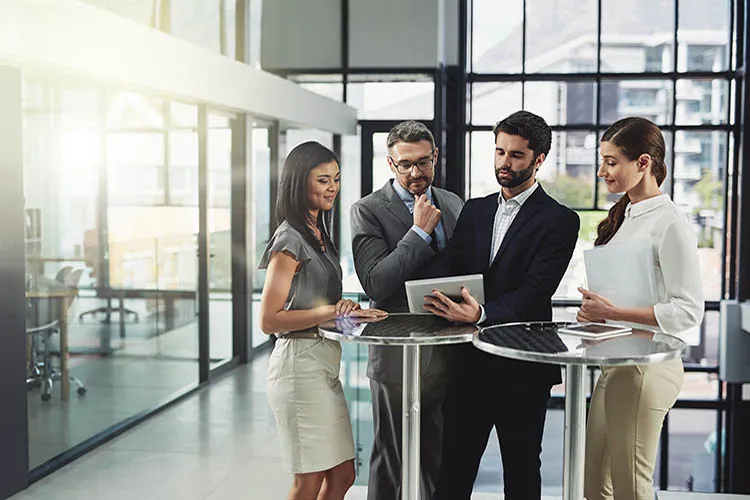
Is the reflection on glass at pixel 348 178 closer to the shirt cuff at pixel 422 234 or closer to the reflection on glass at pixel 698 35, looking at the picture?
the reflection on glass at pixel 698 35

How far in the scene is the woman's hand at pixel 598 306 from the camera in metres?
2.59

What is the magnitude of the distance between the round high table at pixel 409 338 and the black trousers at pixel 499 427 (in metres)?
0.13

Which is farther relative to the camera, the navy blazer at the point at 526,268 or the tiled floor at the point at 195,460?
the tiled floor at the point at 195,460

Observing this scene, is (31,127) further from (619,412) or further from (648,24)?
(648,24)

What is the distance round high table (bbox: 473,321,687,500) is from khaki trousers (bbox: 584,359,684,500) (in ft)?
0.57

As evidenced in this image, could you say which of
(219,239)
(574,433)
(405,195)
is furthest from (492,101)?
(574,433)

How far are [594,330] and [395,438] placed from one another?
94 centimetres

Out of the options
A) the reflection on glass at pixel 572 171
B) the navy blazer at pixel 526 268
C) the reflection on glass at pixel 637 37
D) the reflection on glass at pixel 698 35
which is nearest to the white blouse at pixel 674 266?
the navy blazer at pixel 526 268

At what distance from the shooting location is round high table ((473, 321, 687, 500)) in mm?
2090

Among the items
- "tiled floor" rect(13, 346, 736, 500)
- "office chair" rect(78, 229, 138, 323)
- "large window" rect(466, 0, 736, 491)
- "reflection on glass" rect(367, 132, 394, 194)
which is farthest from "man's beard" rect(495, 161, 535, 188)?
"large window" rect(466, 0, 736, 491)

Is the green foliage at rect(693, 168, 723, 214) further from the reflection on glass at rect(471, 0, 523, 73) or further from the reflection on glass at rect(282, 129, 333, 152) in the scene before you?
the reflection on glass at rect(282, 129, 333, 152)

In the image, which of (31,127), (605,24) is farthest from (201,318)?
(605,24)

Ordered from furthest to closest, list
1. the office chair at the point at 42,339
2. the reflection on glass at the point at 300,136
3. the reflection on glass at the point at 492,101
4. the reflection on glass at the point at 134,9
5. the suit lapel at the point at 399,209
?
the reflection on glass at the point at 492,101 < the reflection on glass at the point at 300,136 < the reflection on glass at the point at 134,9 < the office chair at the point at 42,339 < the suit lapel at the point at 399,209

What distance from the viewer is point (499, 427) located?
2.65m
